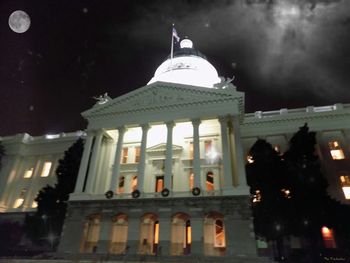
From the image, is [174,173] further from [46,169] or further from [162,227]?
[46,169]

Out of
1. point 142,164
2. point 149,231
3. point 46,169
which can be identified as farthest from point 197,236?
point 46,169

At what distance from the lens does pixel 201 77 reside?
53906 mm

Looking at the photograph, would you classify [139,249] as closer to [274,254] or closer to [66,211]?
[66,211]

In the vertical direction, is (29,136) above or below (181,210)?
above

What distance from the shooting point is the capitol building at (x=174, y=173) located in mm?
30547

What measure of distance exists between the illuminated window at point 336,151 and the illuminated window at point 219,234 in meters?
18.8

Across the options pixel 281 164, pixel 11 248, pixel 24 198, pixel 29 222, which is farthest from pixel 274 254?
pixel 24 198

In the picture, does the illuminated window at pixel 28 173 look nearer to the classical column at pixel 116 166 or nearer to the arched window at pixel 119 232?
the classical column at pixel 116 166

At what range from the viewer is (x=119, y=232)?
35656 mm

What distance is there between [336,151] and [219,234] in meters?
20.6

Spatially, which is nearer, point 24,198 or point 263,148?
point 263,148

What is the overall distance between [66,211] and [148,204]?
11.9 meters

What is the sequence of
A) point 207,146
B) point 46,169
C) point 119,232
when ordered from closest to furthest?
point 119,232 → point 207,146 → point 46,169

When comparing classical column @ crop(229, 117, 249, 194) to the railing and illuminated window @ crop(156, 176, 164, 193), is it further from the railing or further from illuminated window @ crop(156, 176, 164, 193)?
illuminated window @ crop(156, 176, 164, 193)
